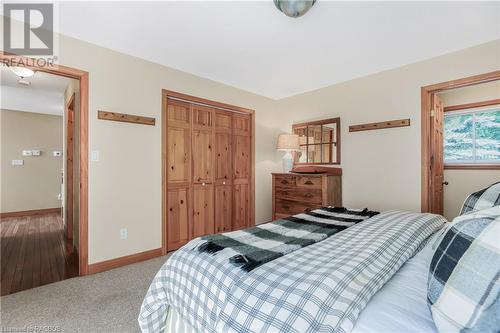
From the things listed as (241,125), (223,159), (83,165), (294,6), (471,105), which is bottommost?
(83,165)

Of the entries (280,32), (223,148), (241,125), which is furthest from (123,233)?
(280,32)

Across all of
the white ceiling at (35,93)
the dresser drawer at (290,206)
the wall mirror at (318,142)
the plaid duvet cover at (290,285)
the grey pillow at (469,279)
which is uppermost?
the white ceiling at (35,93)

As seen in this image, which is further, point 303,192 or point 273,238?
point 303,192

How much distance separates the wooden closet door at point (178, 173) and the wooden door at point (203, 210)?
0.10 metres

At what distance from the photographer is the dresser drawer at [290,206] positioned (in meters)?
3.39

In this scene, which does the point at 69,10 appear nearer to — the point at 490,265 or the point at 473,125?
the point at 490,265

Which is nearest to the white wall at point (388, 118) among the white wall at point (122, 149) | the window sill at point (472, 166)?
the window sill at point (472, 166)

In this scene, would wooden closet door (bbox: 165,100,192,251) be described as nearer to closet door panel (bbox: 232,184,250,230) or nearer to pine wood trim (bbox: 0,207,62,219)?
closet door panel (bbox: 232,184,250,230)

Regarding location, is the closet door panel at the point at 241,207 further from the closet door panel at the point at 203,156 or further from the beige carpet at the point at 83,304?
the beige carpet at the point at 83,304

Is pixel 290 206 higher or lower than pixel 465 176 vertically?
A: lower

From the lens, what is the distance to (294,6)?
5.82 feet

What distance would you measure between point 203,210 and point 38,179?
454 cm

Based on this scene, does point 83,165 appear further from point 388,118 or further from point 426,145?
point 426,145
